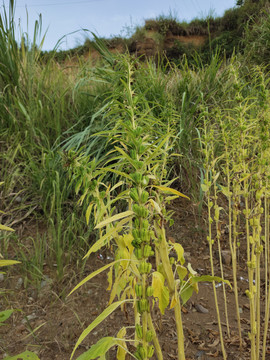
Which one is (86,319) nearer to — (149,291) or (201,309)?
(201,309)

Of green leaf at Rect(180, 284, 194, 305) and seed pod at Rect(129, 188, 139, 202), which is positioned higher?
seed pod at Rect(129, 188, 139, 202)

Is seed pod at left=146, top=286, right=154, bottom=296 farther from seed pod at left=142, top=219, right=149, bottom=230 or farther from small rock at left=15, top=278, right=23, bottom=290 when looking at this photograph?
small rock at left=15, top=278, right=23, bottom=290

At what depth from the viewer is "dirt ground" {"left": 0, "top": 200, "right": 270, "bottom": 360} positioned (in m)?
1.49

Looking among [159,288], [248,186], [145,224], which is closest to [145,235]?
[145,224]

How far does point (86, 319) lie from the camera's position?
1.72 meters

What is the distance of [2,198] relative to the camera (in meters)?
2.57

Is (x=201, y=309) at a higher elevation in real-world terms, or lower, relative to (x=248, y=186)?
lower

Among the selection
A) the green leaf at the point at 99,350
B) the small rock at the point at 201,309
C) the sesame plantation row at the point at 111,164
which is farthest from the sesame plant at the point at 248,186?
the green leaf at the point at 99,350

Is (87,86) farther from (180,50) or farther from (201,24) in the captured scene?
(201,24)

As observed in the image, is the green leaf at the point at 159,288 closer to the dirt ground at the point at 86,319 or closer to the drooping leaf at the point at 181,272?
the drooping leaf at the point at 181,272

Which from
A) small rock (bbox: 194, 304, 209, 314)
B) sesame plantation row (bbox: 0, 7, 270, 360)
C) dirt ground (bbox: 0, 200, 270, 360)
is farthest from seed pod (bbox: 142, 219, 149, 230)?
small rock (bbox: 194, 304, 209, 314)

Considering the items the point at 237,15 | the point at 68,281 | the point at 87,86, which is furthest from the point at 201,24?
the point at 68,281

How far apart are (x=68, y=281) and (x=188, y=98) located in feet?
7.14

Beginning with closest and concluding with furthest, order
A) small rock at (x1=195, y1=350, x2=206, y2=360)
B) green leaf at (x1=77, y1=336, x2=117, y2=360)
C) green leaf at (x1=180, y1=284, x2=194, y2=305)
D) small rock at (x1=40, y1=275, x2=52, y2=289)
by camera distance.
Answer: green leaf at (x1=77, y1=336, x2=117, y2=360) → green leaf at (x1=180, y1=284, x2=194, y2=305) → small rock at (x1=195, y1=350, x2=206, y2=360) → small rock at (x1=40, y1=275, x2=52, y2=289)
